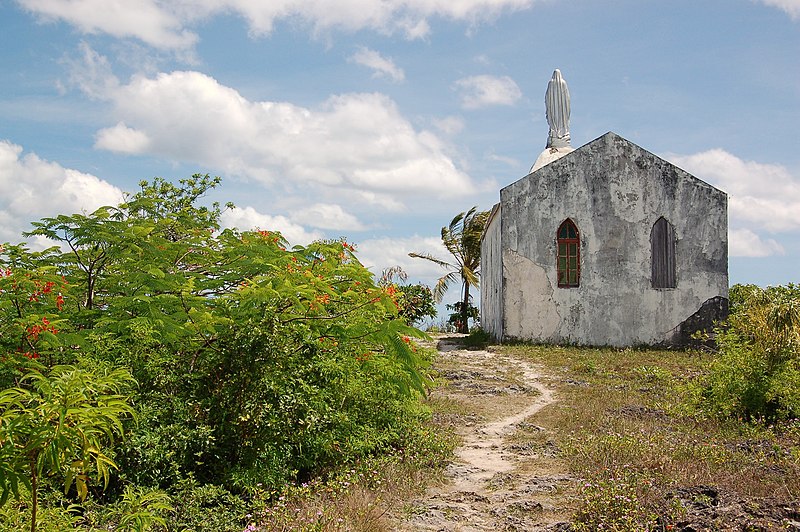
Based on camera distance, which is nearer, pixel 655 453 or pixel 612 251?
pixel 655 453

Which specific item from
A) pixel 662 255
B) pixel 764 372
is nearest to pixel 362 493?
pixel 764 372

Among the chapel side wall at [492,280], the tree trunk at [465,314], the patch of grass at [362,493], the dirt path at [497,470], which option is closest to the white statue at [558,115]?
the chapel side wall at [492,280]

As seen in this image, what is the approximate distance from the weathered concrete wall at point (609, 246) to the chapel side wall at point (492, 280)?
1.98 ft

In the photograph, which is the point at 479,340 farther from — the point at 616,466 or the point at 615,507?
the point at 615,507

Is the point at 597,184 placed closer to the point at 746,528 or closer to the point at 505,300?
the point at 505,300

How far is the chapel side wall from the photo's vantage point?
21.0m

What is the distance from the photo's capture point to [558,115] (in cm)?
2798

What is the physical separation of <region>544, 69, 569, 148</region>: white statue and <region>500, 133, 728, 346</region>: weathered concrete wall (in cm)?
741

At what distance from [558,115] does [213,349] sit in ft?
78.0

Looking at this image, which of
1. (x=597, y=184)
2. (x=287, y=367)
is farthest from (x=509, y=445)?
(x=597, y=184)

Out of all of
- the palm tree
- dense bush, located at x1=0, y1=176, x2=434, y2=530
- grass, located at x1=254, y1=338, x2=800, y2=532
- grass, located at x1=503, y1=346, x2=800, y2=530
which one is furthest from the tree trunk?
dense bush, located at x1=0, y1=176, x2=434, y2=530

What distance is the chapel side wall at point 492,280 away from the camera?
2098 centimetres

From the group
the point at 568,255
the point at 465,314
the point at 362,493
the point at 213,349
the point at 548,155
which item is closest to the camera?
the point at 362,493

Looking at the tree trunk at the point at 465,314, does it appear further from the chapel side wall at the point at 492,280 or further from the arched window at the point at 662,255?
the arched window at the point at 662,255
